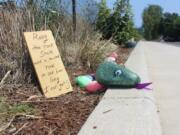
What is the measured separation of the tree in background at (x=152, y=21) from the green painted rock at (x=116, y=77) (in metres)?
121

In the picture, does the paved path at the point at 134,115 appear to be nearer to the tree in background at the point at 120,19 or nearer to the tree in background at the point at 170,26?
the tree in background at the point at 120,19

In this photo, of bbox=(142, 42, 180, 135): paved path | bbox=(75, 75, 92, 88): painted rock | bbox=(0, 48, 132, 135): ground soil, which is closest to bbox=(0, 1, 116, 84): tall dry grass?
bbox=(0, 48, 132, 135): ground soil

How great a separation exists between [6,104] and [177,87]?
12.7ft

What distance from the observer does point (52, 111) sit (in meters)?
5.98

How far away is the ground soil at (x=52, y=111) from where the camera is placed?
16.9 ft

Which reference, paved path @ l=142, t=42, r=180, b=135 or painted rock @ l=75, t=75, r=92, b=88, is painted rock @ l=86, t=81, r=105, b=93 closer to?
painted rock @ l=75, t=75, r=92, b=88

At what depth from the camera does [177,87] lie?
29.8 ft

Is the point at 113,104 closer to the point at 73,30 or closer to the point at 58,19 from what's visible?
the point at 58,19

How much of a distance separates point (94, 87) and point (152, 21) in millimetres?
129082

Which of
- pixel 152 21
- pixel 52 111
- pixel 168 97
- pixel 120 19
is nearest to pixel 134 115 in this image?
pixel 52 111

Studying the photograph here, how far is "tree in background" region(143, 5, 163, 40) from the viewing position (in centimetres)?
12938

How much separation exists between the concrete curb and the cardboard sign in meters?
0.69

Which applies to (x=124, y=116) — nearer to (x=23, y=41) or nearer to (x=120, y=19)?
(x=23, y=41)

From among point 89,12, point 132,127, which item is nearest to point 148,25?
point 89,12
